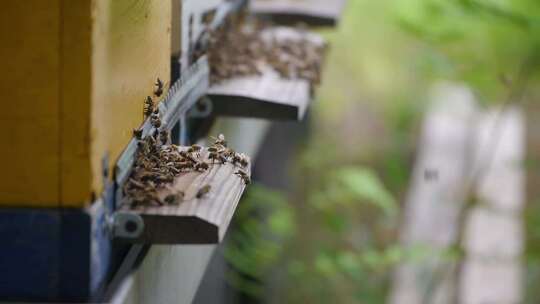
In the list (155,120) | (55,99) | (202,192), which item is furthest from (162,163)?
(55,99)

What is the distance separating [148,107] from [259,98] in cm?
87

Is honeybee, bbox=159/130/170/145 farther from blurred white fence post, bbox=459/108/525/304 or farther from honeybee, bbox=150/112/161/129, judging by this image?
blurred white fence post, bbox=459/108/525/304

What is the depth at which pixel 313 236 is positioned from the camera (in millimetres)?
8117

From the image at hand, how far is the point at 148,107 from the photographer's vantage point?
243 cm

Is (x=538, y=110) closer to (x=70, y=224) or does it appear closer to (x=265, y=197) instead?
(x=265, y=197)

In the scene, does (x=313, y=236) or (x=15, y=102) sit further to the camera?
(x=313, y=236)

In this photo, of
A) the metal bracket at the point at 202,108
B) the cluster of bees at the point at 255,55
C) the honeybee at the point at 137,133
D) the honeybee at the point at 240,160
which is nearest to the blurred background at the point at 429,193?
the metal bracket at the point at 202,108

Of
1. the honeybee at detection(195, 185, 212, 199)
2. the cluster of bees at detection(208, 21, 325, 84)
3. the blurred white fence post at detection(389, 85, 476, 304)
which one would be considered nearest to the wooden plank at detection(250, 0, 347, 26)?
the cluster of bees at detection(208, 21, 325, 84)

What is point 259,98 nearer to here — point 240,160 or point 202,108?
point 202,108

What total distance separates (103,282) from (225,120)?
6.26ft

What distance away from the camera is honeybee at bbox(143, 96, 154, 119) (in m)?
2.41

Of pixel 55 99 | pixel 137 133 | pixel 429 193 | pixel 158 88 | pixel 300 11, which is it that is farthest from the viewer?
pixel 429 193

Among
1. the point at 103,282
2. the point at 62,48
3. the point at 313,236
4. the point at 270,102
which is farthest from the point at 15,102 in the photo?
the point at 313,236

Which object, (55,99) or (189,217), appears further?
(189,217)
